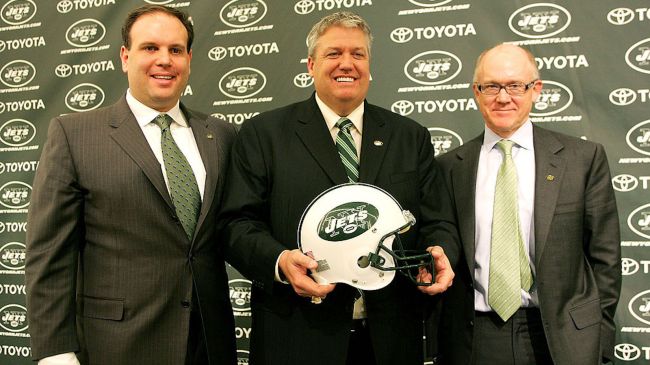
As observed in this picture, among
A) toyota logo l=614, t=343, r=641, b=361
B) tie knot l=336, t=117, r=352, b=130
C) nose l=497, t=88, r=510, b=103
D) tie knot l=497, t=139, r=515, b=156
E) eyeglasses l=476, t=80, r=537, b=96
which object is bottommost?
toyota logo l=614, t=343, r=641, b=361

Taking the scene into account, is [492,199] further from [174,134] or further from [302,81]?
[302,81]

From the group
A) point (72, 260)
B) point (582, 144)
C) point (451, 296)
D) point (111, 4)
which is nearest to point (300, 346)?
point (451, 296)

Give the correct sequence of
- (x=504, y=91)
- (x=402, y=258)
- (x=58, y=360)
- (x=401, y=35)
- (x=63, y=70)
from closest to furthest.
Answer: (x=402, y=258) < (x=58, y=360) < (x=504, y=91) < (x=401, y=35) < (x=63, y=70)

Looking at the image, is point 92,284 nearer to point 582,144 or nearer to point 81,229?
point 81,229

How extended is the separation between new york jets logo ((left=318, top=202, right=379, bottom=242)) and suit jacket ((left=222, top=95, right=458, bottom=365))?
0.23 meters

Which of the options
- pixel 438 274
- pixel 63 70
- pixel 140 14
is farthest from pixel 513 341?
pixel 63 70

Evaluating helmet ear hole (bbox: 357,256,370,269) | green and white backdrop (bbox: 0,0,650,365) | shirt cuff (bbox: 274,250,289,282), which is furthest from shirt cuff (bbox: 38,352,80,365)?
green and white backdrop (bbox: 0,0,650,365)

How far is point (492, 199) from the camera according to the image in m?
2.49

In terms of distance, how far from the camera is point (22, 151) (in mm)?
4383

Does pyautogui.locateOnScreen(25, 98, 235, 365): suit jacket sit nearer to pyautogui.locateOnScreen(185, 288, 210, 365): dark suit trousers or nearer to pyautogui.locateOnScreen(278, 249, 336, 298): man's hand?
pyautogui.locateOnScreen(185, 288, 210, 365): dark suit trousers

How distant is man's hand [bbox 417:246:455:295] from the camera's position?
2.07m

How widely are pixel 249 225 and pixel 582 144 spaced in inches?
A: 56.2

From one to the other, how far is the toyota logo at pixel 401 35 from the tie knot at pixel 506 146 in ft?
4.34

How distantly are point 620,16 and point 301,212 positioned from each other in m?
2.31
